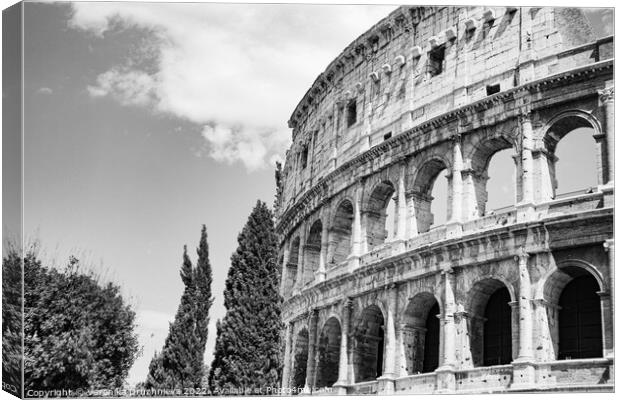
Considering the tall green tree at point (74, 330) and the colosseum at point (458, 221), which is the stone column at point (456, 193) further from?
the tall green tree at point (74, 330)

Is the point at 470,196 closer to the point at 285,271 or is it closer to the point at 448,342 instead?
the point at 448,342

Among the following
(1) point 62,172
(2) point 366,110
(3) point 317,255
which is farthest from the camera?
(3) point 317,255

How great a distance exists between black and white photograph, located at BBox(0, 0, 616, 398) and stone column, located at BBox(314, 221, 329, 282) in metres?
0.87

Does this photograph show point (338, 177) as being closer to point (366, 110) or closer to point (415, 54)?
point (366, 110)

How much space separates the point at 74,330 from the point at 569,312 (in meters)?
11.5

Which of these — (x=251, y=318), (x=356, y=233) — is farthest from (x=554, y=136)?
(x=251, y=318)

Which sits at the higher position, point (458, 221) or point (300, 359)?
point (458, 221)

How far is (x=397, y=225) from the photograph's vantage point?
85.0ft

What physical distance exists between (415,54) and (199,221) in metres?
8.94

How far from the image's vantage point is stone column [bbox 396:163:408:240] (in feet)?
84.0

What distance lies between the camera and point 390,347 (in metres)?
24.4

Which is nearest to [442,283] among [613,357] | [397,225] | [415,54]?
[397,225]

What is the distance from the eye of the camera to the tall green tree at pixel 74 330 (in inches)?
792

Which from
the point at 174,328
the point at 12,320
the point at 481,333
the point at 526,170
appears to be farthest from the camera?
the point at 481,333
